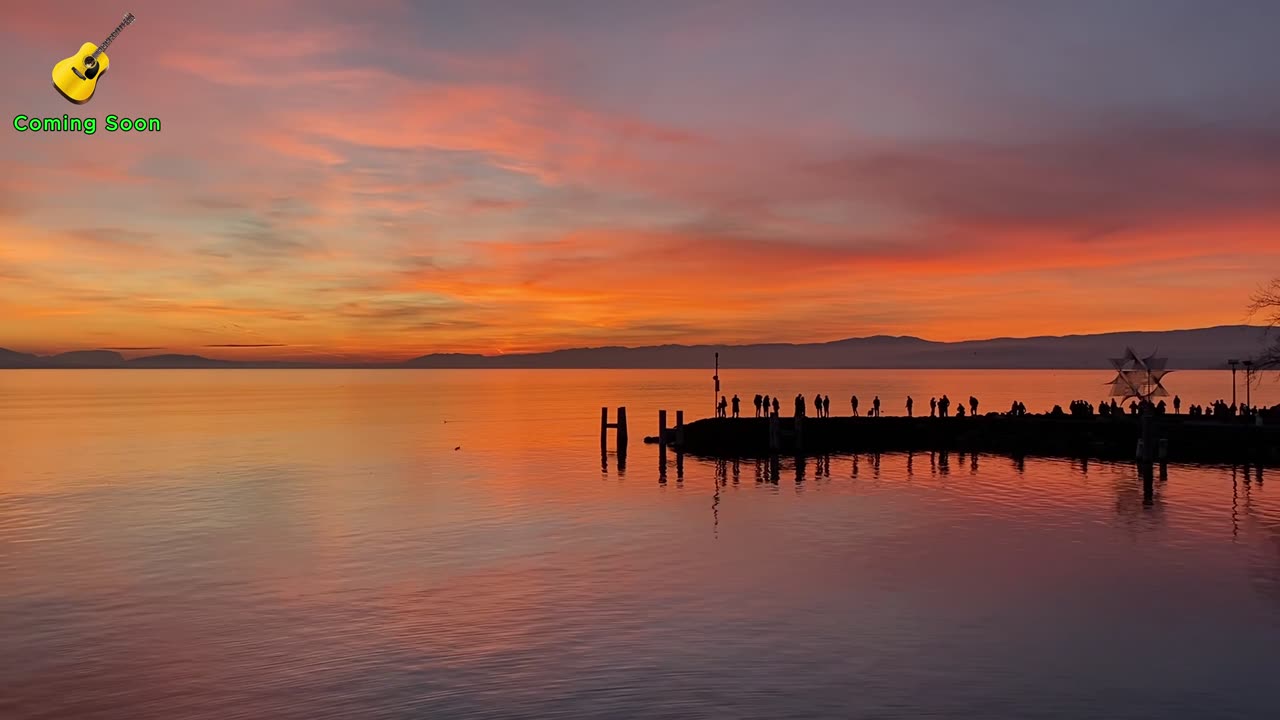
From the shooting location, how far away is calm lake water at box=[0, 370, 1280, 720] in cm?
1909

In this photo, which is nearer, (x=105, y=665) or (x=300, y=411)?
Result: (x=105, y=665)

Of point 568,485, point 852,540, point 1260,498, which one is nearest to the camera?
point 852,540

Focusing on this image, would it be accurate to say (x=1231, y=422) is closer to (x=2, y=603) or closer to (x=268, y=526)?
(x=268, y=526)

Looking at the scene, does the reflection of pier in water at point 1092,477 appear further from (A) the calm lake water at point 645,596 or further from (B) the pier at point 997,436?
(B) the pier at point 997,436

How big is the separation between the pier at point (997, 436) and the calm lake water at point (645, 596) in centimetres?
497

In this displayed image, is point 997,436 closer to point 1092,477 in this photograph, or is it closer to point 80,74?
point 1092,477


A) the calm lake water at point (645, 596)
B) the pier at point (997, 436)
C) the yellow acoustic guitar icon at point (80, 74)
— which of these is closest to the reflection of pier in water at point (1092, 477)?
the calm lake water at point (645, 596)

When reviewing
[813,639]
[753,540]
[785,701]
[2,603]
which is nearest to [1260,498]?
[753,540]

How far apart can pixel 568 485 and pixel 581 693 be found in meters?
34.6

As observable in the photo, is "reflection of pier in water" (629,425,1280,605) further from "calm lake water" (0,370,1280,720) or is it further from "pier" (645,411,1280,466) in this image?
"pier" (645,411,1280,466)

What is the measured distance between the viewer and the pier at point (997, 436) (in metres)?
60.2

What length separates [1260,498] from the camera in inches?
1809

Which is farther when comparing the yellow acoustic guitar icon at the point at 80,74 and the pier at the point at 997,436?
the pier at the point at 997,436

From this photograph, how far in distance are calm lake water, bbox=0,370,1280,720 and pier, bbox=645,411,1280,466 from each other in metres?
4.97
